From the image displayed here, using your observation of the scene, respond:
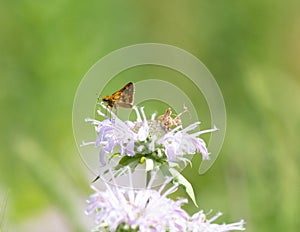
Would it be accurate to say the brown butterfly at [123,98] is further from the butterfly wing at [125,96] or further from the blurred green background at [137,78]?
the blurred green background at [137,78]

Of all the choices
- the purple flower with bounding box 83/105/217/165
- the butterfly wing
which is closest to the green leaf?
the purple flower with bounding box 83/105/217/165

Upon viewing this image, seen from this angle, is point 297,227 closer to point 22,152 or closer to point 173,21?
point 22,152

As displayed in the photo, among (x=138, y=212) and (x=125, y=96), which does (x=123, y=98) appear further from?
(x=138, y=212)

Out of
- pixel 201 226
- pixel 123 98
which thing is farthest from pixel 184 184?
pixel 123 98

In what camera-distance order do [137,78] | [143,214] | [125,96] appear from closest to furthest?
[143,214]
[125,96]
[137,78]

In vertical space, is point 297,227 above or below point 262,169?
below

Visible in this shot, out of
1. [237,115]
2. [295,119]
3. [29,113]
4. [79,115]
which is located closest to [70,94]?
[29,113]
